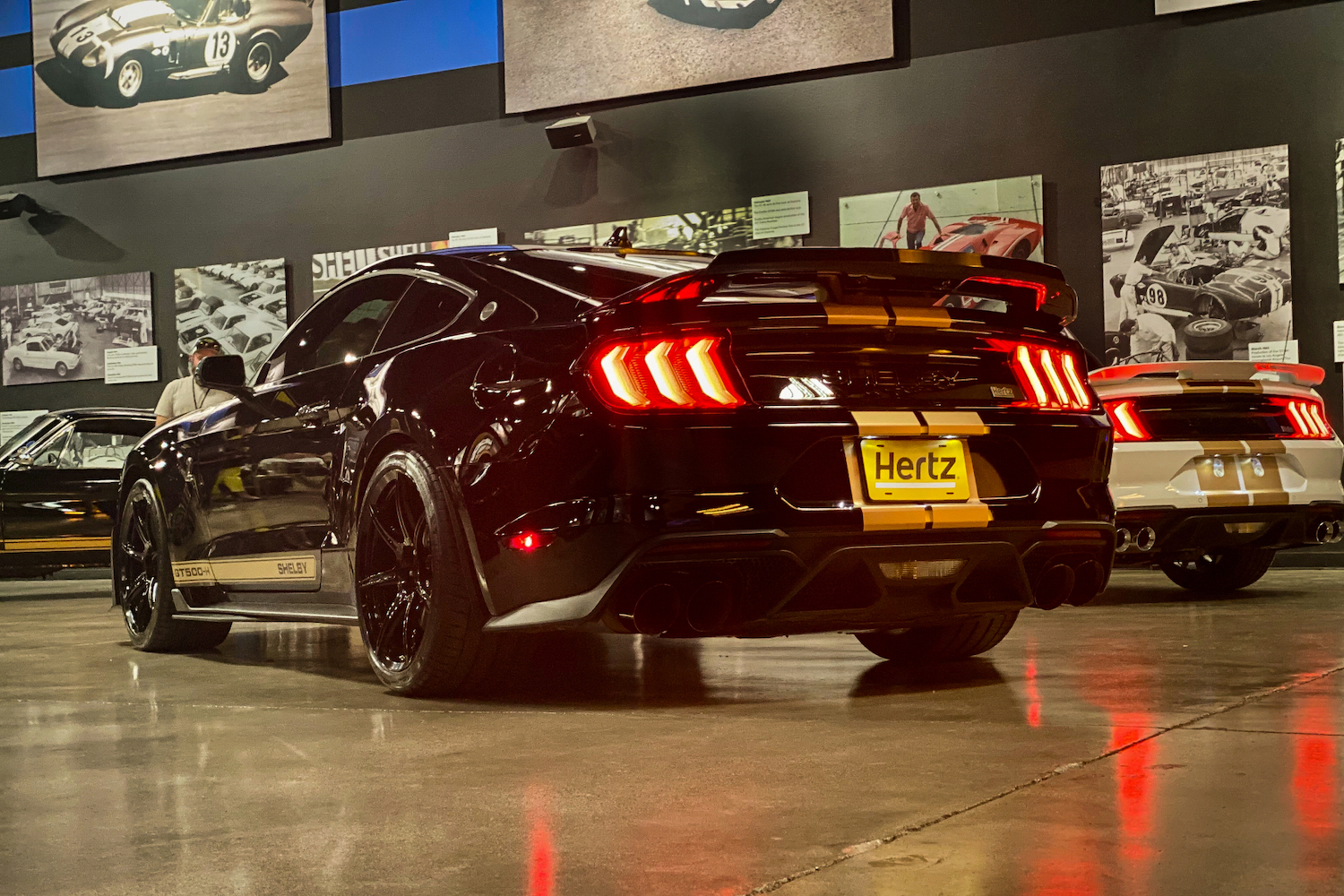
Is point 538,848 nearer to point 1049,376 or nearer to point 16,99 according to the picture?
point 1049,376

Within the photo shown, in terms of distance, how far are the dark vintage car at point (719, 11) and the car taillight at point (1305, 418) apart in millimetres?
6856

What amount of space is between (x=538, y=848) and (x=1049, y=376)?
2.59 m

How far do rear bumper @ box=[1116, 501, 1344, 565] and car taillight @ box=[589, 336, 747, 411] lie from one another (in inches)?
153

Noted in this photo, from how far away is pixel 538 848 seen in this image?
2701mm

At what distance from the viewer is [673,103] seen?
14.2 metres

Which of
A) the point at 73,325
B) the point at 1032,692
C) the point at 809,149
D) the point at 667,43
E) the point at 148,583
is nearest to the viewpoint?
the point at 1032,692

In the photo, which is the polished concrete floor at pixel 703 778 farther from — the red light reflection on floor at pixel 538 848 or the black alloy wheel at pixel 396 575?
the black alloy wheel at pixel 396 575

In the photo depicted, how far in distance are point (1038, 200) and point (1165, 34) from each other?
1554 mm

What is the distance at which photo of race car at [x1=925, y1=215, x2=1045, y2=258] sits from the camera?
12672mm

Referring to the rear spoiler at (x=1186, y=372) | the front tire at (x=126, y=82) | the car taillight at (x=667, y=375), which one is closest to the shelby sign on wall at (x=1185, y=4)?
the rear spoiler at (x=1186, y=372)

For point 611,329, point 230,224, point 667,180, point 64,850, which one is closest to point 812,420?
point 611,329

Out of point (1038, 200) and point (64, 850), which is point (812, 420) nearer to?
point (64, 850)

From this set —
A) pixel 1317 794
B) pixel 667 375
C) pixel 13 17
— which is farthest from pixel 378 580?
pixel 13 17

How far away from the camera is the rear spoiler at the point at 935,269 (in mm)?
4215
